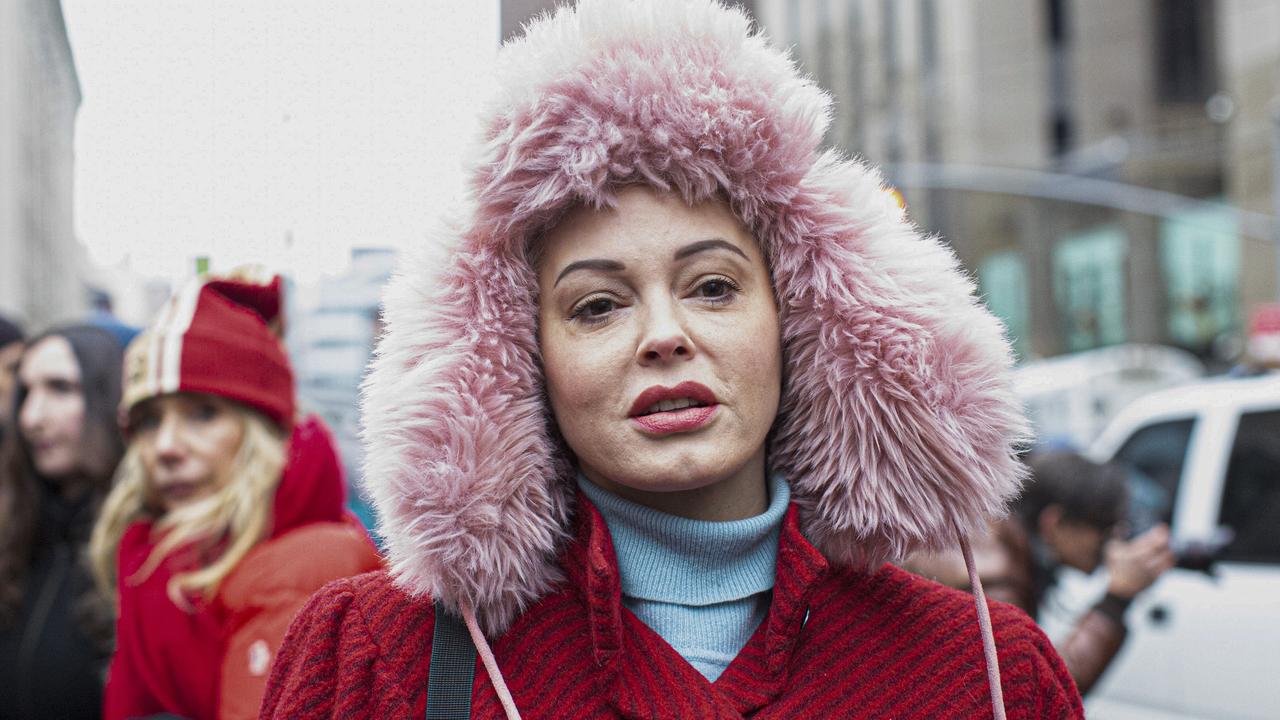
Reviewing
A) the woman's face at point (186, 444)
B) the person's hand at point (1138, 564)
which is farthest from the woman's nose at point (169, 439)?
the person's hand at point (1138, 564)

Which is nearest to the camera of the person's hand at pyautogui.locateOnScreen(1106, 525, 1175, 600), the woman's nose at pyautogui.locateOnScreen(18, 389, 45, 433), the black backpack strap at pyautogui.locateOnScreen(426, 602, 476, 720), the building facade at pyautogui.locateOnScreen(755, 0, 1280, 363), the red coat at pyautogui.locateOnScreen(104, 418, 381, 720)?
the black backpack strap at pyautogui.locateOnScreen(426, 602, 476, 720)

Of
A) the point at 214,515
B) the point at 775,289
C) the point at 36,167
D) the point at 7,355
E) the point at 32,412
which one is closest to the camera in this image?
the point at 775,289

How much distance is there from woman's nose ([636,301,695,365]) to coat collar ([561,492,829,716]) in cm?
29

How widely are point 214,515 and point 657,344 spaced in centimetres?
146

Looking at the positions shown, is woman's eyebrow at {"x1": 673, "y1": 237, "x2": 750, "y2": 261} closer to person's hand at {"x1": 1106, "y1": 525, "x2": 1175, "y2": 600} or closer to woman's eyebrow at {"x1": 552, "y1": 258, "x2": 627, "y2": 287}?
woman's eyebrow at {"x1": 552, "y1": 258, "x2": 627, "y2": 287}

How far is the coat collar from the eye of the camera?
162 cm

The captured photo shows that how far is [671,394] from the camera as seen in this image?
1597 mm

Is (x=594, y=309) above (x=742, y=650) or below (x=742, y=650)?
above

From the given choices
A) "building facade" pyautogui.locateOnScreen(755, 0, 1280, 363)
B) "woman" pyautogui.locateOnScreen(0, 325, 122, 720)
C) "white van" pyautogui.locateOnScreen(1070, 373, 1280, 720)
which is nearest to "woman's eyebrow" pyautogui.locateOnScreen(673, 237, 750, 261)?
"woman" pyautogui.locateOnScreen(0, 325, 122, 720)

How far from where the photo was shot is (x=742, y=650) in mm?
Result: 1665

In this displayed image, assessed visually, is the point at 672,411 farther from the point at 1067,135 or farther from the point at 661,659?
the point at 1067,135

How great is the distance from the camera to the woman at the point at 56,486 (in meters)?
3.12

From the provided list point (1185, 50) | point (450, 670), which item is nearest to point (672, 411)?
point (450, 670)

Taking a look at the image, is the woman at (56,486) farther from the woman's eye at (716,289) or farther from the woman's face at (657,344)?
the woman's eye at (716,289)
